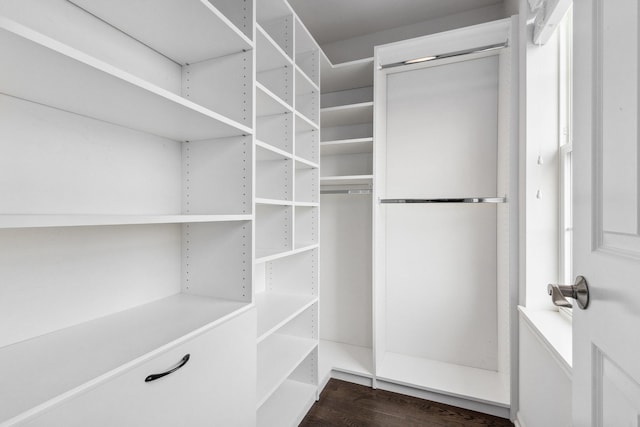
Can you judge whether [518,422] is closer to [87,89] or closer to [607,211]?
[607,211]

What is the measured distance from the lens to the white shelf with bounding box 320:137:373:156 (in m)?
2.04

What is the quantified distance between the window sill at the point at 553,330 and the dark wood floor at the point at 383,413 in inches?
29.3

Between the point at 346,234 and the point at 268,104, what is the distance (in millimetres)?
1325

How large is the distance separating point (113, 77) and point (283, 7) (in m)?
1.19

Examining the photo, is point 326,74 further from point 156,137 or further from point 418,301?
point 418,301

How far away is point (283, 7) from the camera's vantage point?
1.54 metres

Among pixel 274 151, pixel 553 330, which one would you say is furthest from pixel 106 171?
pixel 553 330

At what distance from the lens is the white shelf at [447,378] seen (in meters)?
1.83

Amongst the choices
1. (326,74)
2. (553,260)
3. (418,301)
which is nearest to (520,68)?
(553,260)

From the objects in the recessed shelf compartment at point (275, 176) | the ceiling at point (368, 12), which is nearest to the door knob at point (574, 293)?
the recessed shelf compartment at point (275, 176)

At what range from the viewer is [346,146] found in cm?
218

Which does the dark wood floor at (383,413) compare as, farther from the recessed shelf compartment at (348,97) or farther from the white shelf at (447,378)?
the recessed shelf compartment at (348,97)

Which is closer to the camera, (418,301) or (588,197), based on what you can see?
(588,197)

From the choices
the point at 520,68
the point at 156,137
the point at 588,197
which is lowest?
the point at 588,197
